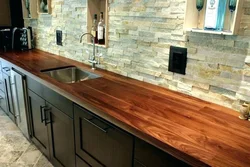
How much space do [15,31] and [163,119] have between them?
2.66 meters

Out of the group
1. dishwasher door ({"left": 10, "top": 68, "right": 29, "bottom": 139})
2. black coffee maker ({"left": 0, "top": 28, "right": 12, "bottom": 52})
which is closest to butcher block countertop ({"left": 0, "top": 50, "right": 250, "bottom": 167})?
dishwasher door ({"left": 10, "top": 68, "right": 29, "bottom": 139})

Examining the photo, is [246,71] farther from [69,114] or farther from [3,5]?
[3,5]

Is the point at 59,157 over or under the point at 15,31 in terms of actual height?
under

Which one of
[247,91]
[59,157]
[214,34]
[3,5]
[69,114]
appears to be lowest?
[59,157]

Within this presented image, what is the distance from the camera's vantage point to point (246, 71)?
1.16 metres

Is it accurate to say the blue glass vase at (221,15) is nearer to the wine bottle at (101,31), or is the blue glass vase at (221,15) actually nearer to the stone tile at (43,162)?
the wine bottle at (101,31)

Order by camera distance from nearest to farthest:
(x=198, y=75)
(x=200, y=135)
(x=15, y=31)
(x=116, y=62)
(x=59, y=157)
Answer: (x=200, y=135), (x=198, y=75), (x=59, y=157), (x=116, y=62), (x=15, y=31)

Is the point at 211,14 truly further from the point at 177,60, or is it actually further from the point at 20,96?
the point at 20,96

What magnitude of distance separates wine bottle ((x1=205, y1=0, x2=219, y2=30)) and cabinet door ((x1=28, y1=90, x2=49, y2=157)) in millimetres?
1381

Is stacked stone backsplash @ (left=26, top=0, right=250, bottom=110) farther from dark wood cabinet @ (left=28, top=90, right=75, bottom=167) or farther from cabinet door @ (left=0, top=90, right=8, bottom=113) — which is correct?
cabinet door @ (left=0, top=90, right=8, bottom=113)

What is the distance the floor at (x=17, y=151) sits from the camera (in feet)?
6.97

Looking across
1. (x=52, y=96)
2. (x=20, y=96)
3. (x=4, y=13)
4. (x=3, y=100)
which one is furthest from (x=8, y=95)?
(x=4, y=13)

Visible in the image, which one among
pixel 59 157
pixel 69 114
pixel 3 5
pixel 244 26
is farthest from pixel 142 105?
pixel 3 5

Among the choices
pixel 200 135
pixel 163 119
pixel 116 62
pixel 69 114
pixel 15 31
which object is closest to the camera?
pixel 200 135
